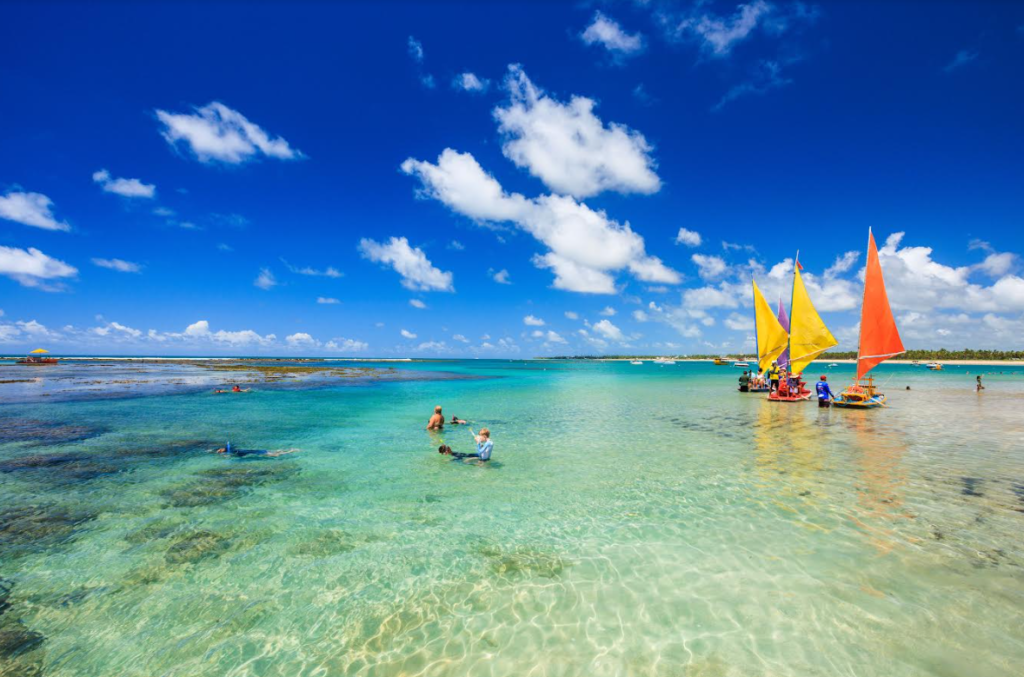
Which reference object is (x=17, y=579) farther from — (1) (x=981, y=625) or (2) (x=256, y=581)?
(1) (x=981, y=625)

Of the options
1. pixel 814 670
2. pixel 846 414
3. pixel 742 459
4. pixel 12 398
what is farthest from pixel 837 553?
pixel 12 398

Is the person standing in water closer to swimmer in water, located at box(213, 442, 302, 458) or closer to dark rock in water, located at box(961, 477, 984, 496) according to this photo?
swimmer in water, located at box(213, 442, 302, 458)

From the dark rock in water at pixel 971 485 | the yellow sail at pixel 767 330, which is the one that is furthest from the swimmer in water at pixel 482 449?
the yellow sail at pixel 767 330

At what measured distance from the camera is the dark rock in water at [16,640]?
222 inches

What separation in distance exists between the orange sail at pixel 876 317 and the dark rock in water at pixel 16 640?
34.5 meters

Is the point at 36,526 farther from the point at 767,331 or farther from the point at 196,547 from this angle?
the point at 767,331

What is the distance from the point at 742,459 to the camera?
15922 mm

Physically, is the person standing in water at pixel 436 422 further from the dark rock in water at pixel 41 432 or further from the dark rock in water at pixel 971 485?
the dark rock in water at pixel 971 485

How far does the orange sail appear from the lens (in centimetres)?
2548

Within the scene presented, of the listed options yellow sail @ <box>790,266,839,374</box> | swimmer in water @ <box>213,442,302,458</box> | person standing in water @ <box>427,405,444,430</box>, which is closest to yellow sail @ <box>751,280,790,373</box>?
yellow sail @ <box>790,266,839,374</box>

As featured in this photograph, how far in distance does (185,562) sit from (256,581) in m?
1.88

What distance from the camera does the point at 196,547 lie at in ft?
28.6

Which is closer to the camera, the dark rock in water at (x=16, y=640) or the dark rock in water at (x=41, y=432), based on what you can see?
the dark rock in water at (x=16, y=640)

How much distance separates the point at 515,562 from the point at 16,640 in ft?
24.2
